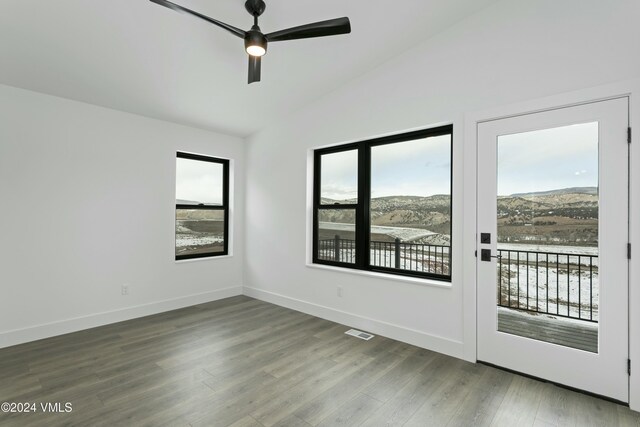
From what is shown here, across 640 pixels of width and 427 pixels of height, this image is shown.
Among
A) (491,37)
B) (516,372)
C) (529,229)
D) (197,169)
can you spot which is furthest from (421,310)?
(197,169)

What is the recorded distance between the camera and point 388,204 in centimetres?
376

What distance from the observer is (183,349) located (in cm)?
307

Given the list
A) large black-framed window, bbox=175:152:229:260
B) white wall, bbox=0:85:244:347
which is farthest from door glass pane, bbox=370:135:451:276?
white wall, bbox=0:85:244:347

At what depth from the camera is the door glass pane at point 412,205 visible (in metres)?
3.35

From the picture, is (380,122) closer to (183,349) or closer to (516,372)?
(516,372)

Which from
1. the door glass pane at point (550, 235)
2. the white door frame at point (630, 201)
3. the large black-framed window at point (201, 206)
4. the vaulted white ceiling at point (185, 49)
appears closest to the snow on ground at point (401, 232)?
the white door frame at point (630, 201)

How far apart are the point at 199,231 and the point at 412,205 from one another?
332 centimetres

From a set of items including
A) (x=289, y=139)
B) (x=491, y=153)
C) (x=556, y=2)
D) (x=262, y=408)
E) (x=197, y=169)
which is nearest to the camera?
Result: (x=262, y=408)

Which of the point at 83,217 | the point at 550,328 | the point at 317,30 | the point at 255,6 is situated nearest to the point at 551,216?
the point at 550,328

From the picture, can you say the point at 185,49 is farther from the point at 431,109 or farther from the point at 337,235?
the point at 337,235

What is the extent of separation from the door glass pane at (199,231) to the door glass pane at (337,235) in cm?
188

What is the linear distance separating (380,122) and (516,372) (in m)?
2.76

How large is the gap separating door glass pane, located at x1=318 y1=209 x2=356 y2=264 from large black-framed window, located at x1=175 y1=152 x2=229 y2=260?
185cm

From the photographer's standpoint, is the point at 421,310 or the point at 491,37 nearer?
the point at 491,37
